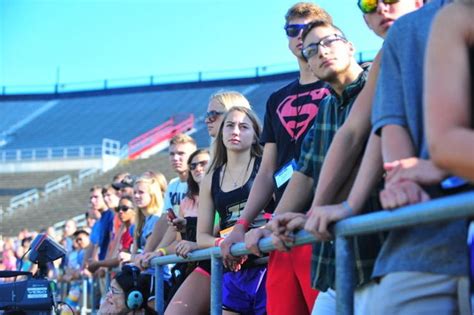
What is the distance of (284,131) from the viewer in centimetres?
412

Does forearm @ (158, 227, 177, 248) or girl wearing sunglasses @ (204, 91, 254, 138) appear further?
forearm @ (158, 227, 177, 248)

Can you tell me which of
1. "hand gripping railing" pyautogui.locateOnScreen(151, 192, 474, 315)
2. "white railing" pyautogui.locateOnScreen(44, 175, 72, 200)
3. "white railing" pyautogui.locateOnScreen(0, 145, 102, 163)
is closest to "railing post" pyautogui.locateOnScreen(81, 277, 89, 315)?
"hand gripping railing" pyautogui.locateOnScreen(151, 192, 474, 315)

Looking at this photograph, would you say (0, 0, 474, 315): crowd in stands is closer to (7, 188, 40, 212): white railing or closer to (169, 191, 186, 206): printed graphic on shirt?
(169, 191, 186, 206): printed graphic on shirt

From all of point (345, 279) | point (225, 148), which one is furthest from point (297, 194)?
point (225, 148)

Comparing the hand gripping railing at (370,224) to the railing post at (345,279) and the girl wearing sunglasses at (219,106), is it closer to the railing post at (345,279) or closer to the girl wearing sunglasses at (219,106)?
the railing post at (345,279)

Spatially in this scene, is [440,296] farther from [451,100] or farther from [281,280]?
[281,280]

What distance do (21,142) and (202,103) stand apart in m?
8.65

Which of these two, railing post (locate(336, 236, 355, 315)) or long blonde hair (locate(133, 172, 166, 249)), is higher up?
long blonde hair (locate(133, 172, 166, 249))

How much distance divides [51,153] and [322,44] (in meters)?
36.8

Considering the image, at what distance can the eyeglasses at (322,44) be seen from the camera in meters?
3.21

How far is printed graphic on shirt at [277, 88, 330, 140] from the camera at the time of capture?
408cm

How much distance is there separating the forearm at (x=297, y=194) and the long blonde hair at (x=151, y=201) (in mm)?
3902

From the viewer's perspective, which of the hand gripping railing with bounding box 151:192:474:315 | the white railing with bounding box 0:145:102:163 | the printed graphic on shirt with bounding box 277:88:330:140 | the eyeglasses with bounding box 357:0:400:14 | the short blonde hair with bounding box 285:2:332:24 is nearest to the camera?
the hand gripping railing with bounding box 151:192:474:315

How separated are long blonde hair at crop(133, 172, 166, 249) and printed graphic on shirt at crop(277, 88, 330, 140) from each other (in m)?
3.21
